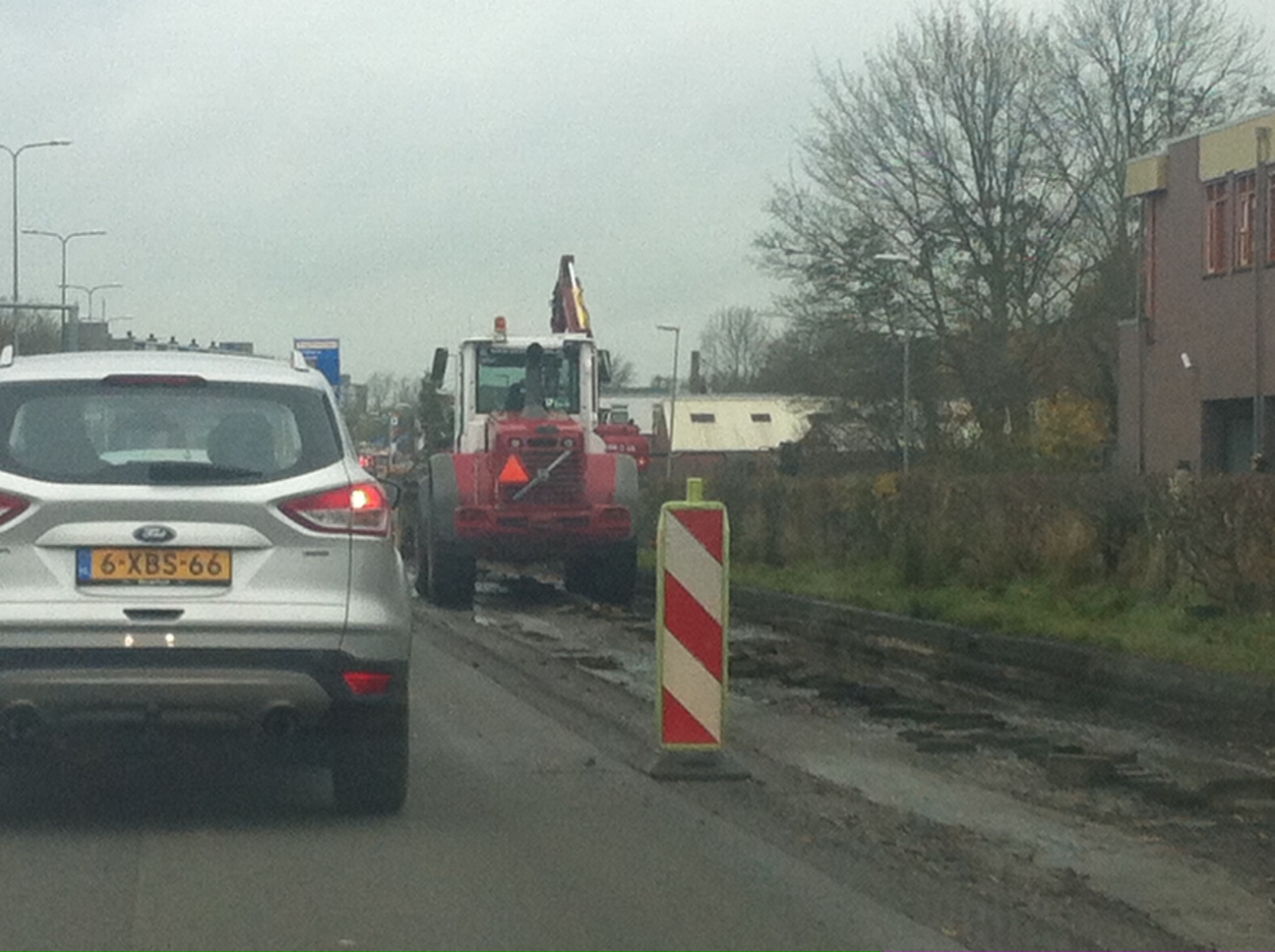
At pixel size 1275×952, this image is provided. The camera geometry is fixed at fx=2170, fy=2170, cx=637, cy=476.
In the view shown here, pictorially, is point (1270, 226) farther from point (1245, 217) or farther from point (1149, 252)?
point (1149, 252)

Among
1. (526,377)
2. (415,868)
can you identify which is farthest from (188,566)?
(526,377)

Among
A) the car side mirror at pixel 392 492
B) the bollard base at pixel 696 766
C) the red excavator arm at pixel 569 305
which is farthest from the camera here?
the red excavator arm at pixel 569 305

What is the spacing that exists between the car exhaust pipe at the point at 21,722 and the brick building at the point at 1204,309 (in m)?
34.4

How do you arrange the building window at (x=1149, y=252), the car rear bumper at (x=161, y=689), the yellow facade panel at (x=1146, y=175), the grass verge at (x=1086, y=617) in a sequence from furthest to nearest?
the building window at (x=1149, y=252) → the yellow facade panel at (x=1146, y=175) → the grass verge at (x=1086, y=617) → the car rear bumper at (x=161, y=689)

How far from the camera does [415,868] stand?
781cm

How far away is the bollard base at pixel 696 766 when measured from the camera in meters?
9.96

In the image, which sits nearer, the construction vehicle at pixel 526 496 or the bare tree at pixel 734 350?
the construction vehicle at pixel 526 496

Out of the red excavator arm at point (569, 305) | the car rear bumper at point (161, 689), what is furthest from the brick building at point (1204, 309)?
the car rear bumper at point (161, 689)

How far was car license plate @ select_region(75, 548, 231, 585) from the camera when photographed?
26.3ft

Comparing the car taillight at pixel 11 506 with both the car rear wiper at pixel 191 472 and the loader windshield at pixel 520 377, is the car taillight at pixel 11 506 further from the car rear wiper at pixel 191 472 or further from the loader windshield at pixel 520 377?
the loader windshield at pixel 520 377

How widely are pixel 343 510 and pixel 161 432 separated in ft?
2.55

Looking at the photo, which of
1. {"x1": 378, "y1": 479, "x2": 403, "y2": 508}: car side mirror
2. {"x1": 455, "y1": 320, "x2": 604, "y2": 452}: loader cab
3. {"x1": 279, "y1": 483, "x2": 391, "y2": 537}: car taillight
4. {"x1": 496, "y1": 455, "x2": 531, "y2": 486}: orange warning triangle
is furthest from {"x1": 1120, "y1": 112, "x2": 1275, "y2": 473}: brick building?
{"x1": 279, "y1": 483, "x2": 391, "y2": 537}: car taillight

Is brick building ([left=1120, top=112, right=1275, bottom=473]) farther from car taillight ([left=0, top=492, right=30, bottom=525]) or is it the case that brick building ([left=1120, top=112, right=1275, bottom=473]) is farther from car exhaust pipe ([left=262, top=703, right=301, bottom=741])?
car taillight ([left=0, top=492, right=30, bottom=525])

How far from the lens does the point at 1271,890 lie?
745 centimetres
